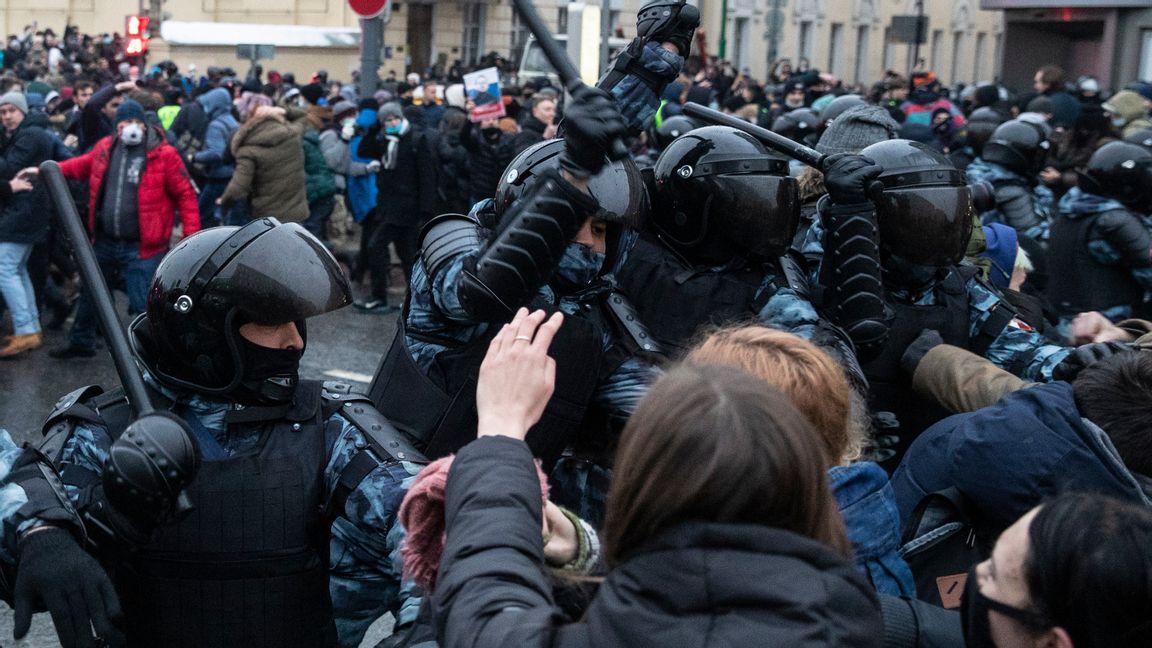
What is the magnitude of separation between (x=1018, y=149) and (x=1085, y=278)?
3.45 ft

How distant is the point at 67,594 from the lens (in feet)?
6.54

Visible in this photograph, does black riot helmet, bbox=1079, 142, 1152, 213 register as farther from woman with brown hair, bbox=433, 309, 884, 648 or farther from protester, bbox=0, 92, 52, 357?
protester, bbox=0, 92, 52, 357

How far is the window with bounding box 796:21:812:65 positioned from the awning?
16.3 m

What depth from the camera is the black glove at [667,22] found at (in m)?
3.27

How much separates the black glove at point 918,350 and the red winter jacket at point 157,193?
565 centimetres

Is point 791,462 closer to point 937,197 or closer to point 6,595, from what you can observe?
point 6,595

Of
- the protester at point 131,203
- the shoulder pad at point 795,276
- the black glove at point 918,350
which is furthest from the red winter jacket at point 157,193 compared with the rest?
the black glove at point 918,350

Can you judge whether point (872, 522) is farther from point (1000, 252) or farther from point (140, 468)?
point (1000, 252)

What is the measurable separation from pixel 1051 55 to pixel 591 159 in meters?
24.1

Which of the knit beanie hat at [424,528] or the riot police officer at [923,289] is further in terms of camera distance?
the riot police officer at [923,289]

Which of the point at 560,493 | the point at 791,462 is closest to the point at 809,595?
the point at 791,462

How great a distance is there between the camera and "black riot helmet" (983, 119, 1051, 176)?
6375 mm

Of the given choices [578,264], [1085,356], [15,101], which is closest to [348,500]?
[578,264]

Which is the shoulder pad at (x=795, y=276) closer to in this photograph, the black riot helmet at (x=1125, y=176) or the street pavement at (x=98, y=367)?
the black riot helmet at (x=1125, y=176)
